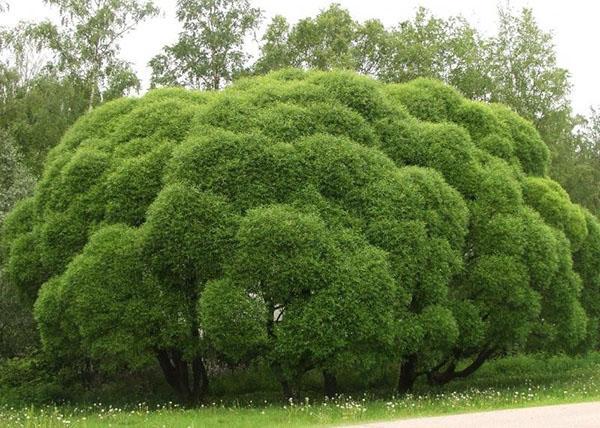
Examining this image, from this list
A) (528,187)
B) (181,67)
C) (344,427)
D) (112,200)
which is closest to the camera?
(344,427)

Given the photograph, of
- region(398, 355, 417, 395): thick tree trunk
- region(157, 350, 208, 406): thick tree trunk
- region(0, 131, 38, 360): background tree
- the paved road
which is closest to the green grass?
region(398, 355, 417, 395): thick tree trunk

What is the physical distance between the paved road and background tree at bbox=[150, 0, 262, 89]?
25.4m

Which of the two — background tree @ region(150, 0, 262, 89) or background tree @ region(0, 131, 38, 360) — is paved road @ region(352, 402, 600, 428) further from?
background tree @ region(150, 0, 262, 89)

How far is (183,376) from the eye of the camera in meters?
16.8

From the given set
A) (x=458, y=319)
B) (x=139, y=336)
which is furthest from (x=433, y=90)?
(x=139, y=336)

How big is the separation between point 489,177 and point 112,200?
834 cm

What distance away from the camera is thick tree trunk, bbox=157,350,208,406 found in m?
16.4

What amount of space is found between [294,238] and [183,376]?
5.61 metres

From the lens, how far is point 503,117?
62.4ft

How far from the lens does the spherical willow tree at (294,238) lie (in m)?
13.2

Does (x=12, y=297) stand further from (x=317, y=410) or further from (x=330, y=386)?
(x=317, y=410)

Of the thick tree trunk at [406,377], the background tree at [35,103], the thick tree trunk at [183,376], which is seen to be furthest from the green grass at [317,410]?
the background tree at [35,103]

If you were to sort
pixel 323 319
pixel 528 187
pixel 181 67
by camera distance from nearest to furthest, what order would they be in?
pixel 323 319 < pixel 528 187 < pixel 181 67

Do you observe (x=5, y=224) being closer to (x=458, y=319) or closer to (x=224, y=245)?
(x=224, y=245)
